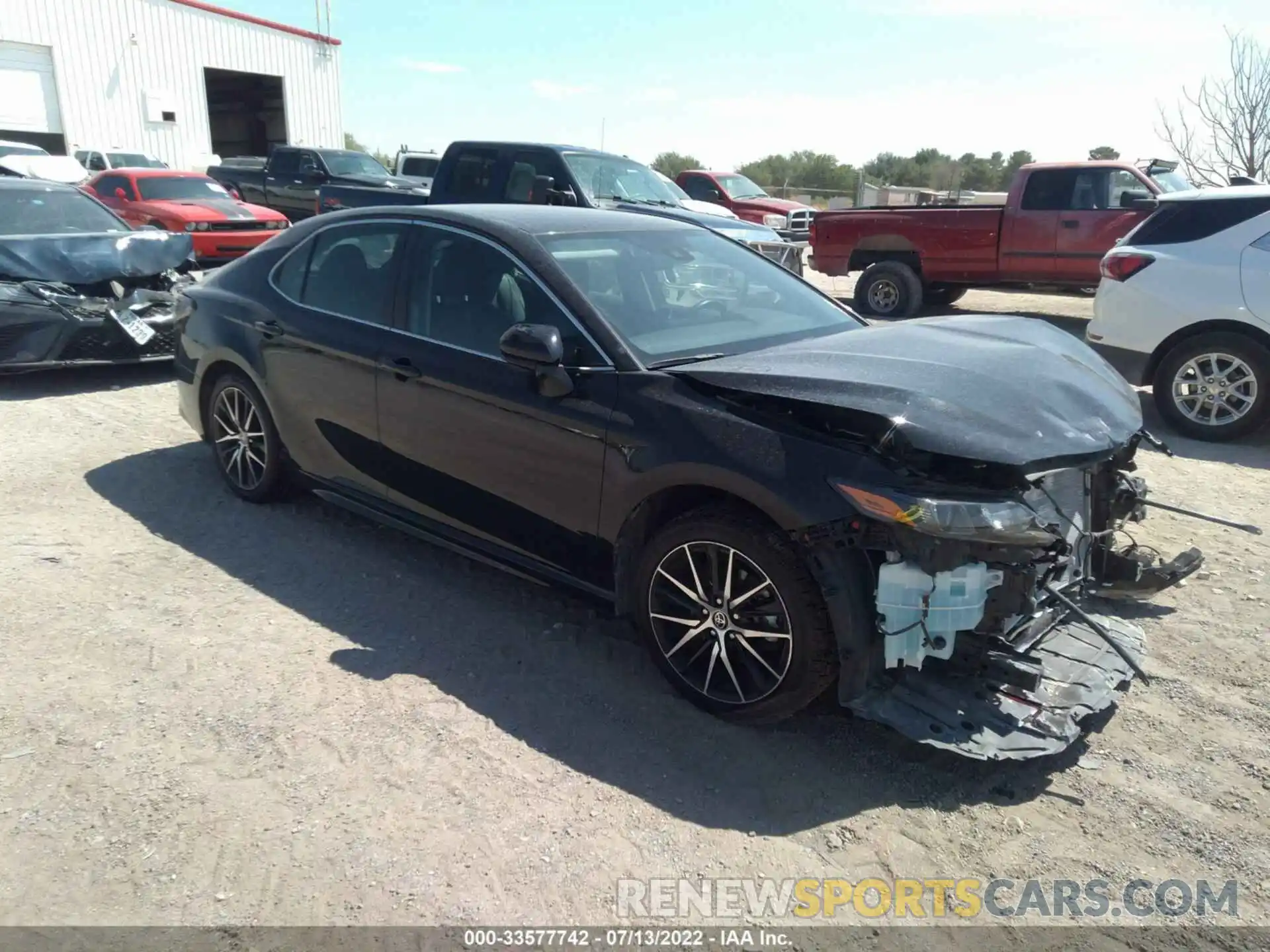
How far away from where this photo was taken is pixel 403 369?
418 cm

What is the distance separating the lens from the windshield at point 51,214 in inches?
328

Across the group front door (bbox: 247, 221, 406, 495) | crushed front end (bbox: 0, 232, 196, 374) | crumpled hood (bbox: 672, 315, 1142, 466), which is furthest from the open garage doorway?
crumpled hood (bbox: 672, 315, 1142, 466)

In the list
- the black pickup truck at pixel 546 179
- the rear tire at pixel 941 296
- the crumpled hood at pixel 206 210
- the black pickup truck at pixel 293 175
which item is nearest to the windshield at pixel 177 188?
the crumpled hood at pixel 206 210

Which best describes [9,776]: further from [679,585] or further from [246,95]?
[246,95]

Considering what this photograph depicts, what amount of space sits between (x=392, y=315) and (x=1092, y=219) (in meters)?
10.2

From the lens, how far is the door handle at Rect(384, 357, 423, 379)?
13.6 feet

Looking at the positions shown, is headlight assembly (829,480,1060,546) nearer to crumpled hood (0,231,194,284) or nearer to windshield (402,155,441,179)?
crumpled hood (0,231,194,284)

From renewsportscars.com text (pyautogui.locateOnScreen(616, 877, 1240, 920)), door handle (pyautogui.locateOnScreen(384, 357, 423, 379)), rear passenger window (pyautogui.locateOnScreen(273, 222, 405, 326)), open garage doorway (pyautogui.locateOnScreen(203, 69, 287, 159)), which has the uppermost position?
open garage doorway (pyautogui.locateOnScreen(203, 69, 287, 159))

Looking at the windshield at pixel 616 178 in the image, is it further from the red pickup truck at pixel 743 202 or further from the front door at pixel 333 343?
the front door at pixel 333 343

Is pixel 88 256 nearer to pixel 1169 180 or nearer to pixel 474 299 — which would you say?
pixel 474 299

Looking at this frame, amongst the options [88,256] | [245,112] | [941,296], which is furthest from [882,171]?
[88,256]

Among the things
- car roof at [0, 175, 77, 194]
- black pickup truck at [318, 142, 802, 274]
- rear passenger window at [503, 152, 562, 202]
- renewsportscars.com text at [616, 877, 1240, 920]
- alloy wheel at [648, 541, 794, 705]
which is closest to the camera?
renewsportscars.com text at [616, 877, 1240, 920]

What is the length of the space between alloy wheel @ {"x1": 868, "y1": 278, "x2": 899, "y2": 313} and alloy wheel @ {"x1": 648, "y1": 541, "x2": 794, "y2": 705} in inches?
421

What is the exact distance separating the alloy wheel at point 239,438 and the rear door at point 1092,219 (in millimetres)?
10320
